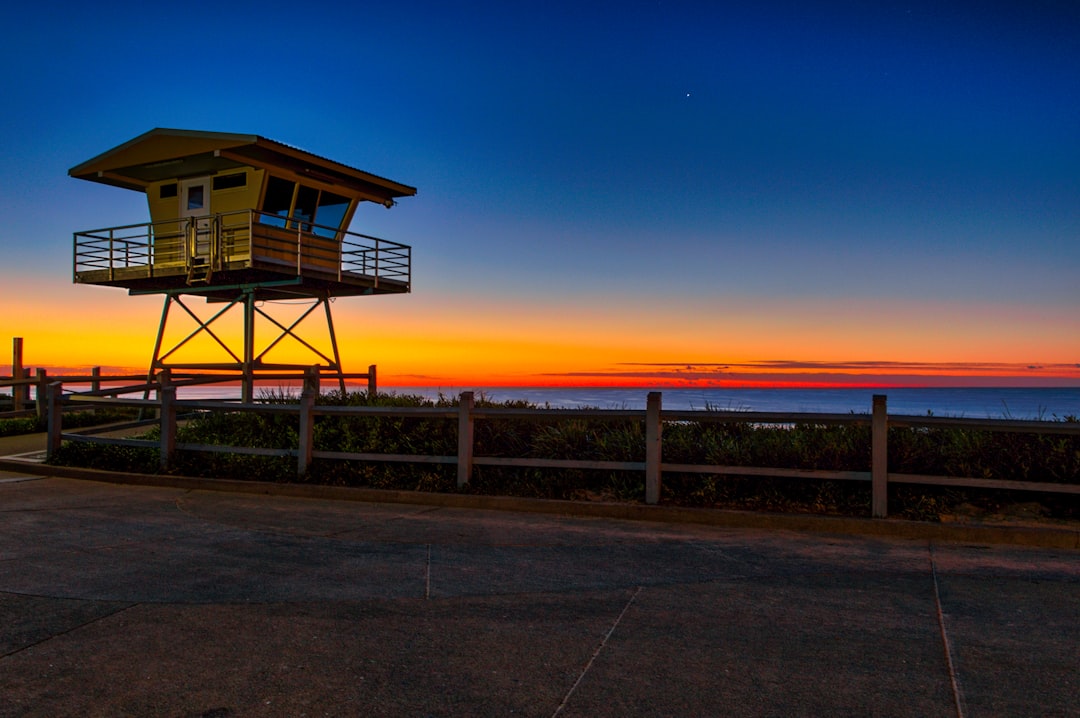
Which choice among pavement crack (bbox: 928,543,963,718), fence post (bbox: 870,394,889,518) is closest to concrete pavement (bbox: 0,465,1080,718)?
pavement crack (bbox: 928,543,963,718)

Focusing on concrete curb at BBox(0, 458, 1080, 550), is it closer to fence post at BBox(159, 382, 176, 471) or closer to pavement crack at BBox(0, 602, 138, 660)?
fence post at BBox(159, 382, 176, 471)

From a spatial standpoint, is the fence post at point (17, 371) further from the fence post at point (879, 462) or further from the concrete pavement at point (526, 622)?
the fence post at point (879, 462)

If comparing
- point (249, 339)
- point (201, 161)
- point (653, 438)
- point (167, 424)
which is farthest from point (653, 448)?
point (201, 161)

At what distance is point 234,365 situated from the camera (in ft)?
86.7

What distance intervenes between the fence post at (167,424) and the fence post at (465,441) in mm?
5727

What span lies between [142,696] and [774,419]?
773cm

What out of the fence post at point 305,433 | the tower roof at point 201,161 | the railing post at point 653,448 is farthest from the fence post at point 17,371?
the railing post at point 653,448

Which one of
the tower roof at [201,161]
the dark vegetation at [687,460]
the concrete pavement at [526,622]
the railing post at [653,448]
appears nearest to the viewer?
the concrete pavement at [526,622]

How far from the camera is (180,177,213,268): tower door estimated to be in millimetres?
25047

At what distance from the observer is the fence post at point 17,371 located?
25111 millimetres

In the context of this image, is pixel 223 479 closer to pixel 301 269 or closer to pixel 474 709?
pixel 474 709

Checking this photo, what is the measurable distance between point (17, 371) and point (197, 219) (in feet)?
26.7

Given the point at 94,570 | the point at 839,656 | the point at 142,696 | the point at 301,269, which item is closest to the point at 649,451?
the point at 839,656

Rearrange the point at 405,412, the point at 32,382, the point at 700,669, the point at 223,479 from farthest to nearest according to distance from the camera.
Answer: the point at 32,382 → the point at 223,479 → the point at 405,412 → the point at 700,669
